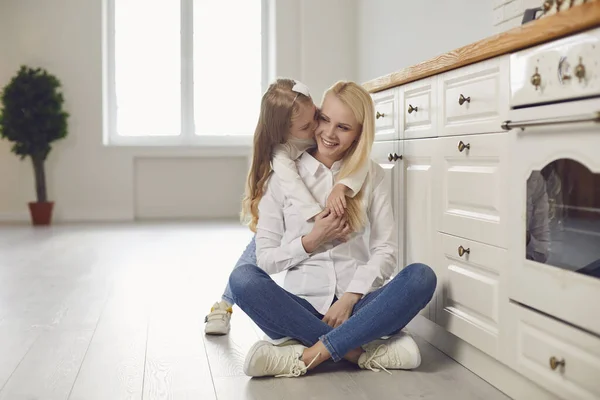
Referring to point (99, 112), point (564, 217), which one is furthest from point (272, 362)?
point (99, 112)

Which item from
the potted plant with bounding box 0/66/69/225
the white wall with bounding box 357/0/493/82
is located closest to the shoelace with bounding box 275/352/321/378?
the white wall with bounding box 357/0/493/82

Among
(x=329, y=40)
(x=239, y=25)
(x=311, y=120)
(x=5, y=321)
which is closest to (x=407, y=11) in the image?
(x=329, y=40)

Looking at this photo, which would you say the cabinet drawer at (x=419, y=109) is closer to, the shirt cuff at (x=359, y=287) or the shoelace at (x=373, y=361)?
the shirt cuff at (x=359, y=287)

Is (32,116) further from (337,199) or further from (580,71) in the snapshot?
(580,71)

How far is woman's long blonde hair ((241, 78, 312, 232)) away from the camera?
2139 millimetres

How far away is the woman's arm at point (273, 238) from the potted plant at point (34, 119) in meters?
4.38

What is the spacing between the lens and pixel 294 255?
2049 mm

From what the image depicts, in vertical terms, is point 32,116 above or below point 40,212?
above

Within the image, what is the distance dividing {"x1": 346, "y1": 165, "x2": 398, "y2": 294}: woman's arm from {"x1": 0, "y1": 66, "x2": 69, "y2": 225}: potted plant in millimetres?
4568

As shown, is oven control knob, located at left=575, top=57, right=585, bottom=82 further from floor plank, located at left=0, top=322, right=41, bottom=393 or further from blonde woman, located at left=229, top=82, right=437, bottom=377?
floor plank, located at left=0, top=322, right=41, bottom=393

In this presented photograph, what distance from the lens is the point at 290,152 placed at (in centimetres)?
220

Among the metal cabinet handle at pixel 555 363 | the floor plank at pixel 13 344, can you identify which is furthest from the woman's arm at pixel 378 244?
the floor plank at pixel 13 344

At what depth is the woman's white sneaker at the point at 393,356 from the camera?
1933 mm

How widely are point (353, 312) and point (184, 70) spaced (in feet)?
17.3
